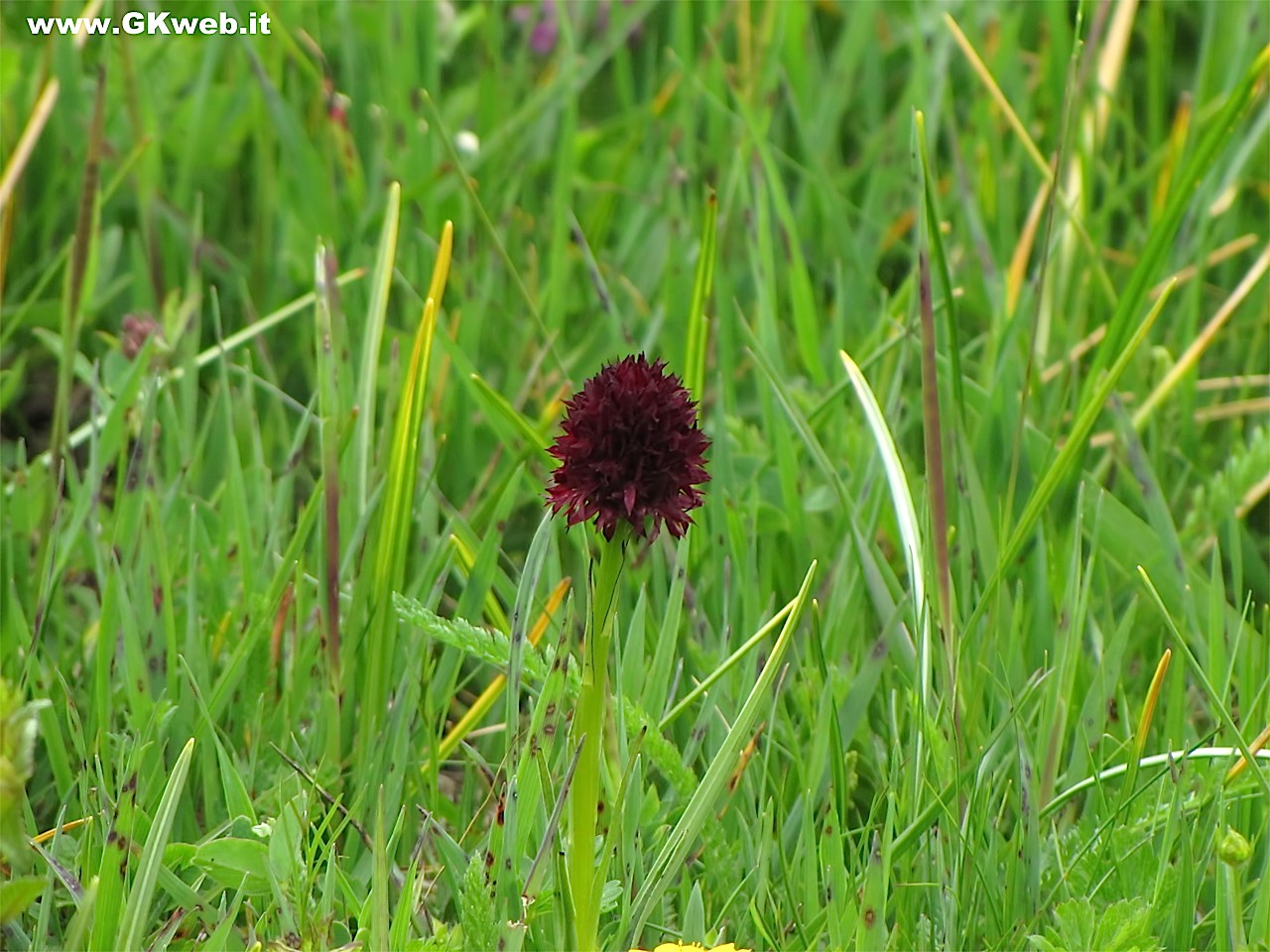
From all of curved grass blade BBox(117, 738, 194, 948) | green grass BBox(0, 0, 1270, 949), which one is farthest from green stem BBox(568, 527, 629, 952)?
curved grass blade BBox(117, 738, 194, 948)

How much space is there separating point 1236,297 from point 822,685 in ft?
2.85

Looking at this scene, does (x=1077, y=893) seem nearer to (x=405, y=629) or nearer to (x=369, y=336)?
(x=405, y=629)

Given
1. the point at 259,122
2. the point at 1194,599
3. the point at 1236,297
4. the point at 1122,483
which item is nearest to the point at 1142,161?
the point at 1236,297

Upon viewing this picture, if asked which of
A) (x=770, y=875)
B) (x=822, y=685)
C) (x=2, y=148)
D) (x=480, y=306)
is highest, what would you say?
(x=2, y=148)

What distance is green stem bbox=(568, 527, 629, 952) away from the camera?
830mm

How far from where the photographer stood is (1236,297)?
1782mm

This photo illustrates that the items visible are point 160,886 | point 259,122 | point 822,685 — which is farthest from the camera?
point 259,122

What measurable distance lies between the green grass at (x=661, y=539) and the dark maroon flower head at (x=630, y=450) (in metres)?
0.14

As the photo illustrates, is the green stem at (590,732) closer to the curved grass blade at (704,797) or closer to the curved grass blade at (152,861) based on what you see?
the curved grass blade at (704,797)

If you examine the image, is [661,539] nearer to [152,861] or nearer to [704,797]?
[704,797]

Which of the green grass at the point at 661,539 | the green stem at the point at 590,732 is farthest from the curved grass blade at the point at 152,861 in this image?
the green stem at the point at 590,732

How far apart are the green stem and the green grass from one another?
0.6 inches

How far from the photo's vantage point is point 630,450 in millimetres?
789

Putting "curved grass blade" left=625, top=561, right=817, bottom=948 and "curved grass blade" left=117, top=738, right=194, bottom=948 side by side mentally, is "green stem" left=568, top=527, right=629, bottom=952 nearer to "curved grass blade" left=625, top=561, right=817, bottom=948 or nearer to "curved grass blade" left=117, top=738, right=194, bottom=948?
"curved grass blade" left=625, top=561, right=817, bottom=948
